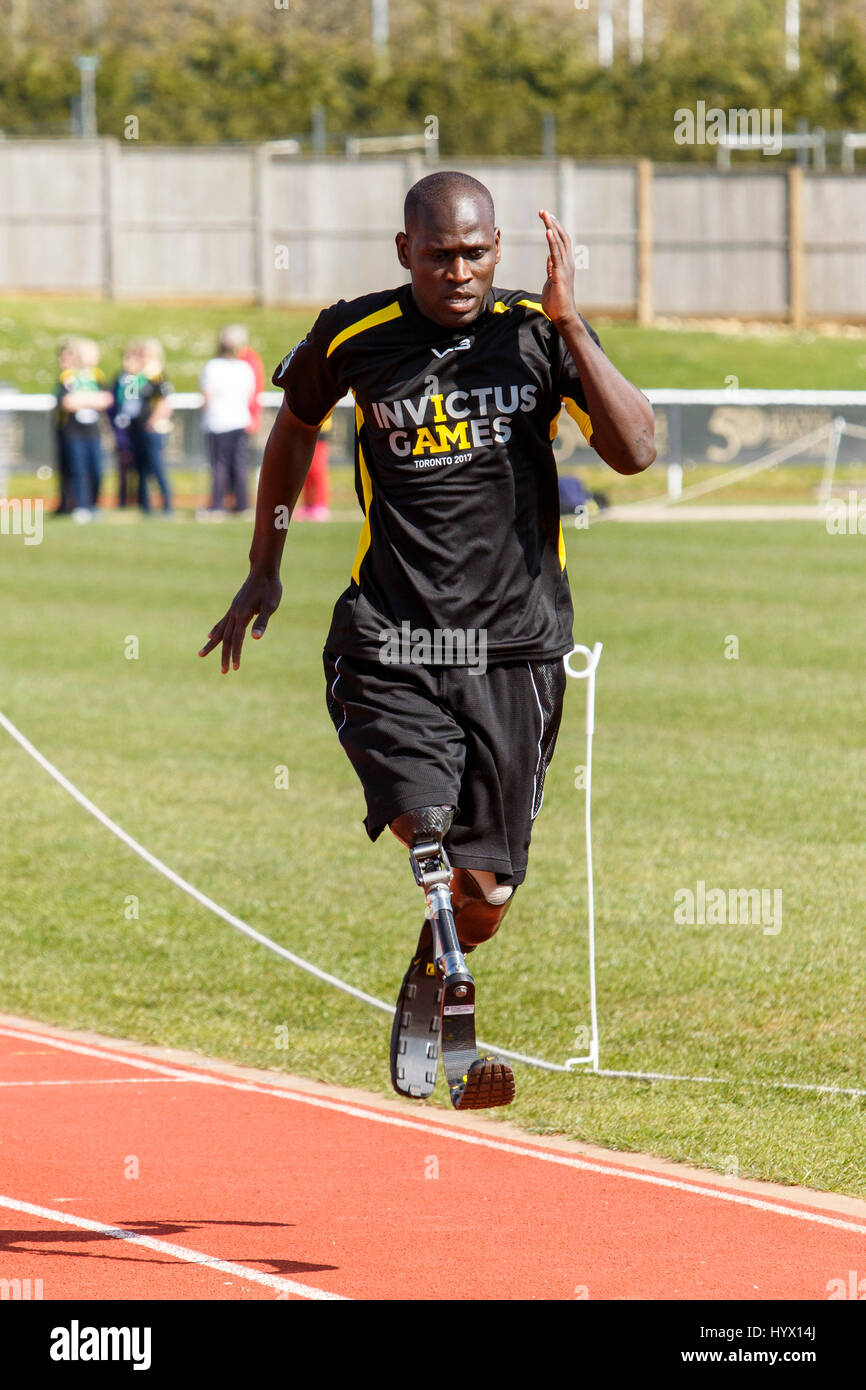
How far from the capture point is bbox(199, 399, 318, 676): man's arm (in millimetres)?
5680

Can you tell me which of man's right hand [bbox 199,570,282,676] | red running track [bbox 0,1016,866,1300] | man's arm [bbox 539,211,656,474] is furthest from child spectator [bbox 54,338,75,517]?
Answer: man's arm [bbox 539,211,656,474]

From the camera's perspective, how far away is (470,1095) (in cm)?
514

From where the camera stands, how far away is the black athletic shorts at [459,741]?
17.4ft

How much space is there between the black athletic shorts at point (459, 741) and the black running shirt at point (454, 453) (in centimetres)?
10

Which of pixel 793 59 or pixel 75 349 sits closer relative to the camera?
pixel 75 349

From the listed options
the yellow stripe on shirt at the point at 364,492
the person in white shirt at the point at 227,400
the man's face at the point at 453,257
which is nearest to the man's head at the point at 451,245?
the man's face at the point at 453,257

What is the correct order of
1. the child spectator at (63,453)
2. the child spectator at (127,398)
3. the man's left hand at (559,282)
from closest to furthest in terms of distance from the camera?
the man's left hand at (559,282)
the child spectator at (63,453)
the child spectator at (127,398)

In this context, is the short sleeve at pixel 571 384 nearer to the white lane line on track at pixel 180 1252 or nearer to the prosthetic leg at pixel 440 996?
the prosthetic leg at pixel 440 996

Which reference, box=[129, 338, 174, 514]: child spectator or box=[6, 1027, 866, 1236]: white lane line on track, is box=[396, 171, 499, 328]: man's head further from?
box=[129, 338, 174, 514]: child spectator

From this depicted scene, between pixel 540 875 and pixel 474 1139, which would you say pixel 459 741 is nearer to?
pixel 474 1139

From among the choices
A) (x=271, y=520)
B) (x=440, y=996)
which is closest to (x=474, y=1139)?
(x=440, y=996)

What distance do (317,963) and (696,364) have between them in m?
37.9
